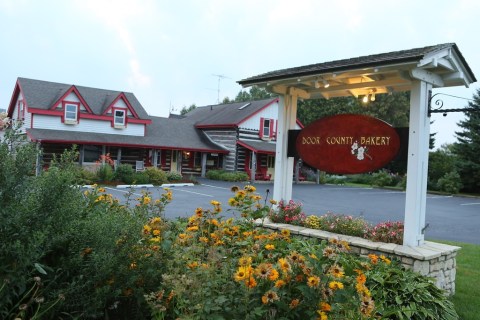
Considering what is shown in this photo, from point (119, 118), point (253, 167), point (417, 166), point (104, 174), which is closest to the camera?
point (417, 166)

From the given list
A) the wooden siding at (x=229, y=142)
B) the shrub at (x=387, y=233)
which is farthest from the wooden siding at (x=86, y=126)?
the shrub at (x=387, y=233)

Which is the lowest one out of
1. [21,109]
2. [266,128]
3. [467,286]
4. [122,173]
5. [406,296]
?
[467,286]

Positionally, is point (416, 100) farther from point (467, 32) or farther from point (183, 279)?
point (467, 32)

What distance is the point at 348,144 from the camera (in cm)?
651

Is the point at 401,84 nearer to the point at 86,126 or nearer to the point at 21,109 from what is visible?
the point at 86,126

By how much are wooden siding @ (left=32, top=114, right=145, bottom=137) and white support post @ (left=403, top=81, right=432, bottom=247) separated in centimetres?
2254

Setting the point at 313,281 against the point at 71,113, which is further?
the point at 71,113

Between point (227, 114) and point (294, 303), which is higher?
point (227, 114)

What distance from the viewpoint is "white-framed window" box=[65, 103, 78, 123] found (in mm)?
23703

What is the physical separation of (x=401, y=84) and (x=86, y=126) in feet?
72.7

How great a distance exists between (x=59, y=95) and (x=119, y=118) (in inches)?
153

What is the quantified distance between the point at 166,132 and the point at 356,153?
954 inches

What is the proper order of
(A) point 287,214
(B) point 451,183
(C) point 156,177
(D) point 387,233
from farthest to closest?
(B) point 451,183, (C) point 156,177, (A) point 287,214, (D) point 387,233

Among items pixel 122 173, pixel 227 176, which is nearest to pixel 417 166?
pixel 122 173
